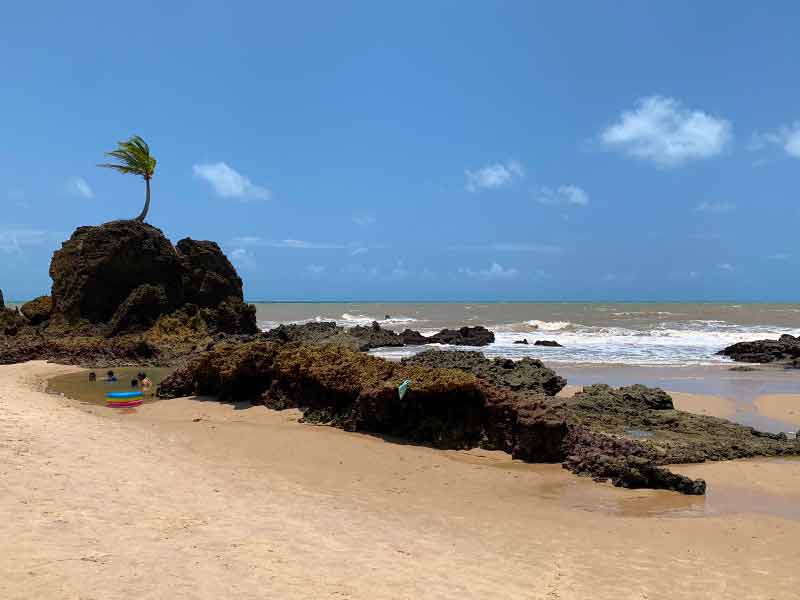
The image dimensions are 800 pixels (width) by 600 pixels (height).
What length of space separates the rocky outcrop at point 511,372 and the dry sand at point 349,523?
3903 millimetres

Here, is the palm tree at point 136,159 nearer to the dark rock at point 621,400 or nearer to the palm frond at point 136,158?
the palm frond at point 136,158

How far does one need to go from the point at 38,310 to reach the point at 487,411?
24526mm

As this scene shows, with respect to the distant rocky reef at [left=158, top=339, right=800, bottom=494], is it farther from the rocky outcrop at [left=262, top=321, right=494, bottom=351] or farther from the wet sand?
the rocky outcrop at [left=262, top=321, right=494, bottom=351]

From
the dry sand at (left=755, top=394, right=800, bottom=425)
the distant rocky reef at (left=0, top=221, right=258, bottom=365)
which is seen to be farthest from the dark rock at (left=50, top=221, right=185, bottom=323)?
the dry sand at (left=755, top=394, right=800, bottom=425)

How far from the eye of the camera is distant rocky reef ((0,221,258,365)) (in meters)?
24.0

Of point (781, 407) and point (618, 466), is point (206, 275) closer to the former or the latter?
point (781, 407)

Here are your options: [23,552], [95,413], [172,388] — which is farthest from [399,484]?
[172,388]

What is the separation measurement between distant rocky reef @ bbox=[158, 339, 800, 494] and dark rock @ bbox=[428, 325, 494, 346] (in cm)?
1871

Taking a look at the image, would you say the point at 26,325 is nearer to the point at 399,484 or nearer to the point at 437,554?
the point at 399,484

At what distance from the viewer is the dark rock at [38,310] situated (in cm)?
2578

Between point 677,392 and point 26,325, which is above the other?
point 26,325

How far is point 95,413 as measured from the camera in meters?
10.7

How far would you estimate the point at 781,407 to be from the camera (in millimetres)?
13094

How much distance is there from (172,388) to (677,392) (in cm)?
1214
